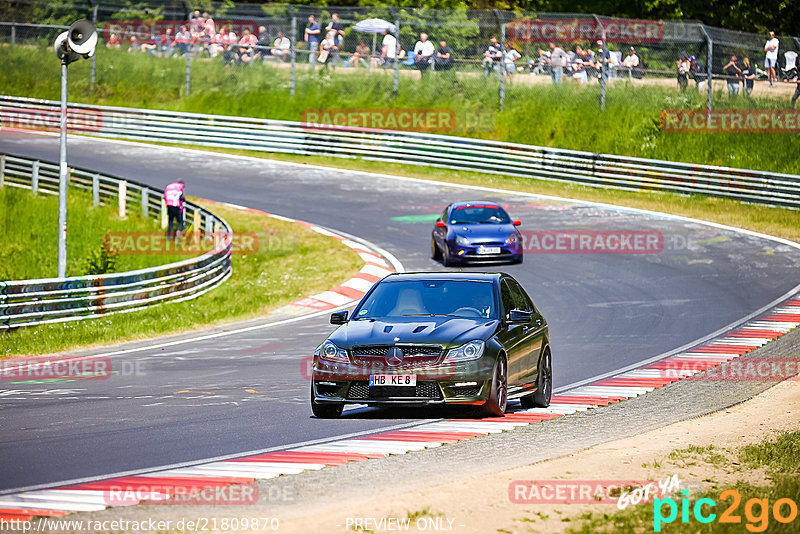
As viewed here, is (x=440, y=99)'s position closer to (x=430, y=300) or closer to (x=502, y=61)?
(x=502, y=61)

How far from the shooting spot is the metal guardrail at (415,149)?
114 feet

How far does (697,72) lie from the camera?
37219 mm

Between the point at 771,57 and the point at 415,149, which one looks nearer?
the point at 771,57

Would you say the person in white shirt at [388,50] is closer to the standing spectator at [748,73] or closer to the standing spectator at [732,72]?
the standing spectator at [732,72]

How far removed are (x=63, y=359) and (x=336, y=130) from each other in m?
25.8

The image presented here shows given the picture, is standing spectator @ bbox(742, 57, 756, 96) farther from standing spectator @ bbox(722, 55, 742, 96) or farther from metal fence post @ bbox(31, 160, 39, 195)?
metal fence post @ bbox(31, 160, 39, 195)

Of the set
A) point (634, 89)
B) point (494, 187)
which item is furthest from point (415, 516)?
point (634, 89)

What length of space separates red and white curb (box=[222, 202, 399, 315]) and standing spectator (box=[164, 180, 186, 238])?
388cm

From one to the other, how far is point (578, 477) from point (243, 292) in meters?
16.6

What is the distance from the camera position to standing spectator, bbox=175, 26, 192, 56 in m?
42.8

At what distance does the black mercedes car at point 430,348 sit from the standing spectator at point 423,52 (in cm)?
2771

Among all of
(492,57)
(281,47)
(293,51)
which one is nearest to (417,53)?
(492,57)

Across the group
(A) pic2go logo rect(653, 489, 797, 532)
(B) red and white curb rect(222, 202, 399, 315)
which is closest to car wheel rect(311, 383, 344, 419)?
(A) pic2go logo rect(653, 489, 797, 532)

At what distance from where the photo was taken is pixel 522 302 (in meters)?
13.5
